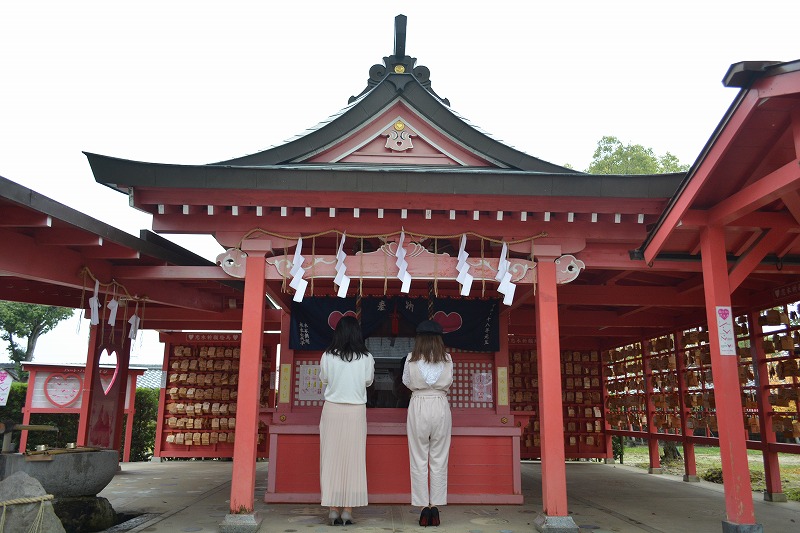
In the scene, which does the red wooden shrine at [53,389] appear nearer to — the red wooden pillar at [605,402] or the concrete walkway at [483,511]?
the concrete walkway at [483,511]

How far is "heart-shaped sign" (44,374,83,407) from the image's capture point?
1198cm

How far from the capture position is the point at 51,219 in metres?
5.36

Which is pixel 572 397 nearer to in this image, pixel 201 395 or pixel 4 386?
pixel 201 395

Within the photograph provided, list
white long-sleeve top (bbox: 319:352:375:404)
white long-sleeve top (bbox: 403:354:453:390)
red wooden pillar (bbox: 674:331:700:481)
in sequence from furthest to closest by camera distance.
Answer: red wooden pillar (bbox: 674:331:700:481) < white long-sleeve top (bbox: 403:354:453:390) < white long-sleeve top (bbox: 319:352:375:404)

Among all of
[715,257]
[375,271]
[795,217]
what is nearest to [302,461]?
[375,271]

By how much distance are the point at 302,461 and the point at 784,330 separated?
6.75 meters

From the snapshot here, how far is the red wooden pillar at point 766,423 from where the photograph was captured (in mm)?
8141

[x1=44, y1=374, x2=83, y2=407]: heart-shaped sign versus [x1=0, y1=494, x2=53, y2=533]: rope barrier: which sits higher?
[x1=44, y1=374, x2=83, y2=407]: heart-shaped sign

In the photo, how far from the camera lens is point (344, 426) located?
20.5 ft

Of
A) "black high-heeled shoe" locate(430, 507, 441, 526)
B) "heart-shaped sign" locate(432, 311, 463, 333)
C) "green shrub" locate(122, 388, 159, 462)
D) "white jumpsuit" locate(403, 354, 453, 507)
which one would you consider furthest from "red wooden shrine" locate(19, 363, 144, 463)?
"black high-heeled shoe" locate(430, 507, 441, 526)

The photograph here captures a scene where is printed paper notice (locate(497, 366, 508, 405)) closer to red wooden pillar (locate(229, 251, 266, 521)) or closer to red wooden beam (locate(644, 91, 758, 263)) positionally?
red wooden beam (locate(644, 91, 758, 263))

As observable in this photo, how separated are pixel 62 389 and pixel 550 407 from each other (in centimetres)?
1048

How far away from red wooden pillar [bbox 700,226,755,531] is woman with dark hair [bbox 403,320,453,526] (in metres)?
2.69

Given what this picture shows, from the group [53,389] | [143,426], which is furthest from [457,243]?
[143,426]
